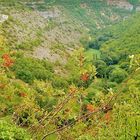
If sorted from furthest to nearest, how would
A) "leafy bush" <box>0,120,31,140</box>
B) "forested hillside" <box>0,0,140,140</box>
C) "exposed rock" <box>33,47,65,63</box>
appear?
"exposed rock" <box>33,47,65,63</box> < "forested hillside" <box>0,0,140,140</box> < "leafy bush" <box>0,120,31,140</box>

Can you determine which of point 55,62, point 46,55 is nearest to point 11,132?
point 55,62

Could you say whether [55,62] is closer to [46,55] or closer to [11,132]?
[46,55]

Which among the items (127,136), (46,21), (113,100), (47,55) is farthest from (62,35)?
(113,100)

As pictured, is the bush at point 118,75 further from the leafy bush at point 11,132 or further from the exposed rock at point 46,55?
the leafy bush at point 11,132

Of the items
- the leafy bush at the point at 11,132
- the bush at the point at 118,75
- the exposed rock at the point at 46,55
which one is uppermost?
the leafy bush at the point at 11,132

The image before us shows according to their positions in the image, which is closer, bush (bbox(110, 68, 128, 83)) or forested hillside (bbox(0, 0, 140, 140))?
forested hillside (bbox(0, 0, 140, 140))

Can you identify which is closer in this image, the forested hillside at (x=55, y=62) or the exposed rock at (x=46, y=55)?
the forested hillside at (x=55, y=62)

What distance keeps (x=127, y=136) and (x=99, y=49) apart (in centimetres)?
13230

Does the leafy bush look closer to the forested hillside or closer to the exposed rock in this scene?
the forested hillside

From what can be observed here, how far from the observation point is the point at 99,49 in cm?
15538

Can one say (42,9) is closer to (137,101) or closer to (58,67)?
(58,67)

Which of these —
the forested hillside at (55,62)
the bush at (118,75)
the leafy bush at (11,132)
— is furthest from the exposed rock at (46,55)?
the leafy bush at (11,132)

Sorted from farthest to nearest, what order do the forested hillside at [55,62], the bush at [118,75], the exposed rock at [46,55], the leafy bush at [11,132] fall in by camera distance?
the exposed rock at [46,55], the bush at [118,75], the forested hillside at [55,62], the leafy bush at [11,132]

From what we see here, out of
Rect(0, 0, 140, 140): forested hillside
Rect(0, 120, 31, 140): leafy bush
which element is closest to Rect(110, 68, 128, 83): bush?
Rect(0, 0, 140, 140): forested hillside
